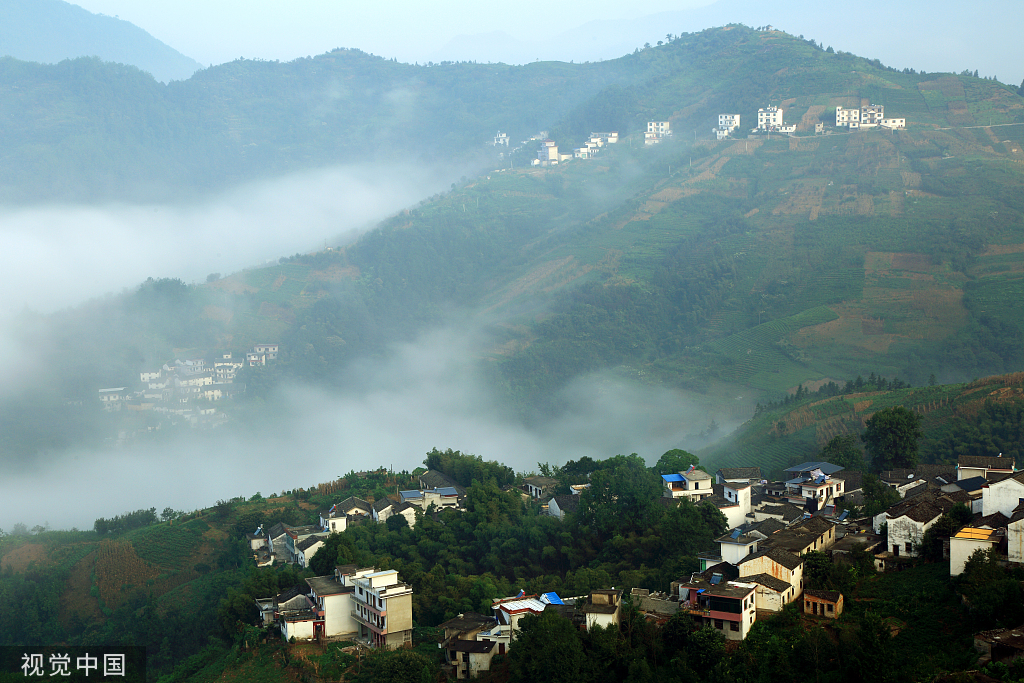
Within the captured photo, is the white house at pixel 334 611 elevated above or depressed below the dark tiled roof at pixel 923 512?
below

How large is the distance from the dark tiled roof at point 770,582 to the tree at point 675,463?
12.9 metres

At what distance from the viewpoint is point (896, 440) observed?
33656 millimetres

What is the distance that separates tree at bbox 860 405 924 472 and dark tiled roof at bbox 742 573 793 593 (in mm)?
14280

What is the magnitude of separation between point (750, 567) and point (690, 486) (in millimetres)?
10331

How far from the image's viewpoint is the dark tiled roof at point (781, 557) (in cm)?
2120

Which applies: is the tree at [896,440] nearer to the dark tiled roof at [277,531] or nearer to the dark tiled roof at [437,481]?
the dark tiled roof at [437,481]

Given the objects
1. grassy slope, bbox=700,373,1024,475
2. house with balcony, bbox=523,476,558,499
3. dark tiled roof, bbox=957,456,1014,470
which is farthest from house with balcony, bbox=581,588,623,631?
grassy slope, bbox=700,373,1024,475

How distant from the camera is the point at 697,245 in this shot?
8981 cm

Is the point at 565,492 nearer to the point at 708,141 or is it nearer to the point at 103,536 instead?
the point at 103,536

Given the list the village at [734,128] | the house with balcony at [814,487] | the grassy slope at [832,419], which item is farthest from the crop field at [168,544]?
the village at [734,128]

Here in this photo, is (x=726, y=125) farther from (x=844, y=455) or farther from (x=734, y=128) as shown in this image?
(x=844, y=455)

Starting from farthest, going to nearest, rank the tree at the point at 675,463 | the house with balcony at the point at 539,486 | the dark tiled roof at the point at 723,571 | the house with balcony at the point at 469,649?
the house with balcony at the point at 539,486
the tree at the point at 675,463
the house with balcony at the point at 469,649
the dark tiled roof at the point at 723,571

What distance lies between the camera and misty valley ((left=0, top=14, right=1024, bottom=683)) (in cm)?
2200

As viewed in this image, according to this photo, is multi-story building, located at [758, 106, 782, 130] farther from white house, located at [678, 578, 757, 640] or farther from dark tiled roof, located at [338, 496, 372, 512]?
white house, located at [678, 578, 757, 640]
